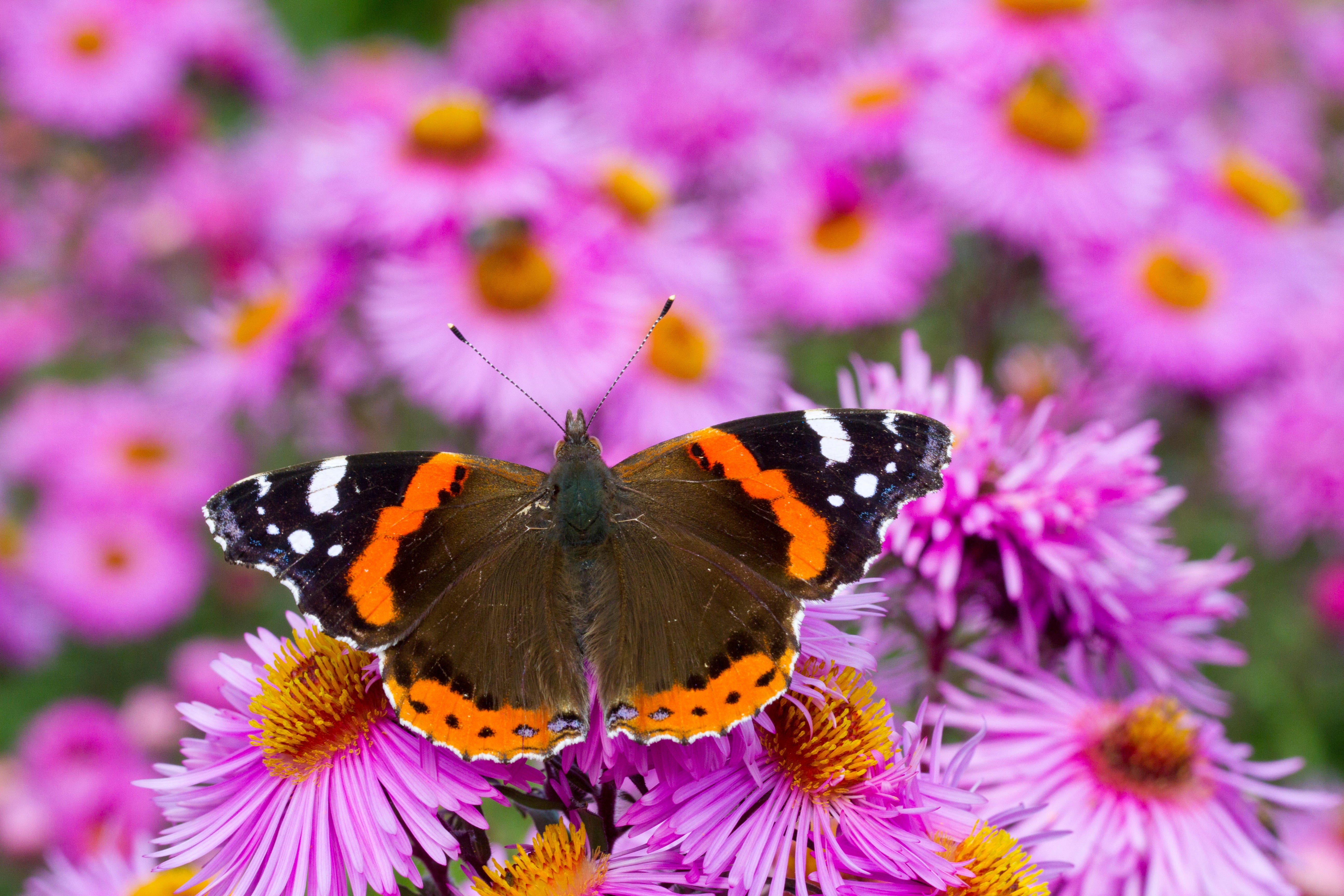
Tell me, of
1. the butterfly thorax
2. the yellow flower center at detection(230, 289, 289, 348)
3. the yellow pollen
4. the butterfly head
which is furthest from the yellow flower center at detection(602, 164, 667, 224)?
the butterfly thorax

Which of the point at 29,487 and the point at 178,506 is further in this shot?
the point at 29,487

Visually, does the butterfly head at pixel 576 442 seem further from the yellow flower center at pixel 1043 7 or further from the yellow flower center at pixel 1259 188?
the yellow flower center at pixel 1259 188

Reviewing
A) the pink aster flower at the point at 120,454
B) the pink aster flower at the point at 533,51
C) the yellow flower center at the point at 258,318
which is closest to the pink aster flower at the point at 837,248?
the pink aster flower at the point at 533,51

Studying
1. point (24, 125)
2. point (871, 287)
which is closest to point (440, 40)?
point (24, 125)

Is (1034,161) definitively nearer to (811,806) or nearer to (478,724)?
(811,806)

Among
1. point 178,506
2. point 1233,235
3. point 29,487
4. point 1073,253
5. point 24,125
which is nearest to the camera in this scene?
point 1073,253

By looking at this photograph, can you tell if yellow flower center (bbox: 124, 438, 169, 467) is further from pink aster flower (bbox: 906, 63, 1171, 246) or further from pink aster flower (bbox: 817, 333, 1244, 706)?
pink aster flower (bbox: 817, 333, 1244, 706)

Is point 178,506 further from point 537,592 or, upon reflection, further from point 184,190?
point 537,592
